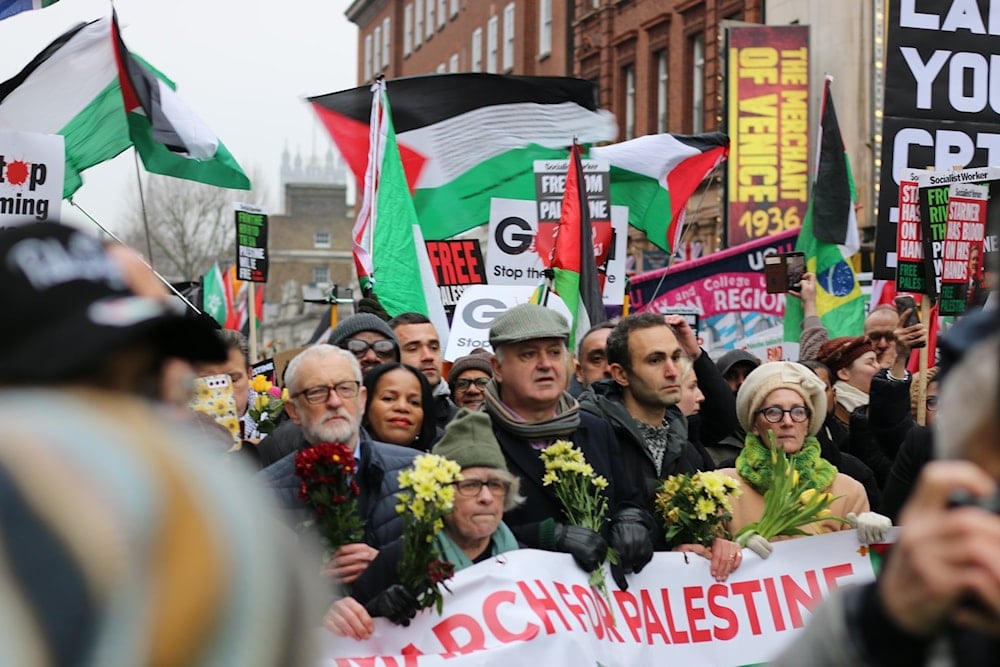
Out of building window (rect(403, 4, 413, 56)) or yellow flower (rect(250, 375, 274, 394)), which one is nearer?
yellow flower (rect(250, 375, 274, 394))

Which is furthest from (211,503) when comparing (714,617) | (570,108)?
(570,108)

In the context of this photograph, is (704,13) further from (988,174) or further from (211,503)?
(211,503)

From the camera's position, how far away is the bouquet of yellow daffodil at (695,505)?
5672 mm

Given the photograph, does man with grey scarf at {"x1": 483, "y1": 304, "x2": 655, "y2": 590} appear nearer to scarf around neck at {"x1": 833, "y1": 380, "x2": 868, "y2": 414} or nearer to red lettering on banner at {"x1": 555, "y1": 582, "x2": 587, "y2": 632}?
red lettering on banner at {"x1": 555, "y1": 582, "x2": 587, "y2": 632}

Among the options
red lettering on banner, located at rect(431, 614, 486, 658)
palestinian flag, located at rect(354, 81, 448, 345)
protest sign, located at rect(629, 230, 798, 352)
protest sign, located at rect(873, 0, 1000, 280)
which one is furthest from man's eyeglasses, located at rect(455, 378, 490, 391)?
protest sign, located at rect(629, 230, 798, 352)

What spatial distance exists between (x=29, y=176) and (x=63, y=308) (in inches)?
299

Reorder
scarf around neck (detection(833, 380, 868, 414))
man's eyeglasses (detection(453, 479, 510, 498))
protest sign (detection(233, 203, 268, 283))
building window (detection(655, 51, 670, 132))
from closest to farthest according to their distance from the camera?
man's eyeglasses (detection(453, 479, 510, 498)) < scarf around neck (detection(833, 380, 868, 414)) < protest sign (detection(233, 203, 268, 283)) < building window (detection(655, 51, 670, 132))

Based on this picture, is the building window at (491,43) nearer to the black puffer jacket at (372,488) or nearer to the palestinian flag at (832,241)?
the palestinian flag at (832,241)

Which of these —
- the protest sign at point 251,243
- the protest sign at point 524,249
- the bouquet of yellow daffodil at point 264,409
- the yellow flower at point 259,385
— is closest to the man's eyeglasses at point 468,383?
the bouquet of yellow daffodil at point 264,409

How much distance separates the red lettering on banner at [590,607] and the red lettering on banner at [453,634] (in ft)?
1.35

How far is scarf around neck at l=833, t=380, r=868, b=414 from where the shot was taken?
8211mm

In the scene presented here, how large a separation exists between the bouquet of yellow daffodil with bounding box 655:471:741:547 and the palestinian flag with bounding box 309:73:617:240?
6.55 meters

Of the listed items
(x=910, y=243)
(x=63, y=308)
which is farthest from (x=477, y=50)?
(x=63, y=308)

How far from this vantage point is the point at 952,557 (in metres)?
1.42
